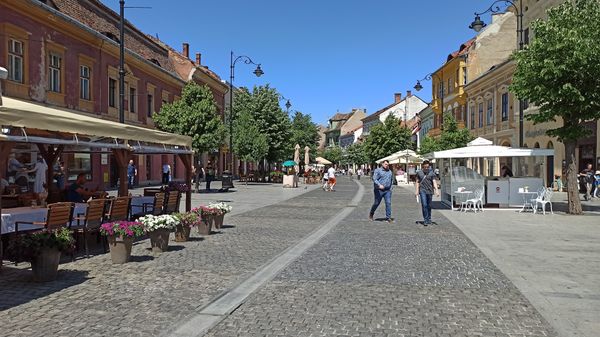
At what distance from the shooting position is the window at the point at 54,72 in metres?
21.7

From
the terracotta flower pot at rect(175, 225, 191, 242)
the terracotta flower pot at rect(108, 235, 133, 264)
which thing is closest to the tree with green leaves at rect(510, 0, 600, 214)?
the terracotta flower pot at rect(175, 225, 191, 242)

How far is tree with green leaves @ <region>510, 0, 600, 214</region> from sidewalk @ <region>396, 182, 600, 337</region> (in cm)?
Answer: 295

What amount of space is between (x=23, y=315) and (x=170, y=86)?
3367 cm

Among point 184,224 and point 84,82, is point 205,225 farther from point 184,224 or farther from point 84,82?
point 84,82

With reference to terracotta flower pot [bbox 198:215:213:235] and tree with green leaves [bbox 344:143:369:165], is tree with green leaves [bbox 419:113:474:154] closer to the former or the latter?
terracotta flower pot [bbox 198:215:213:235]

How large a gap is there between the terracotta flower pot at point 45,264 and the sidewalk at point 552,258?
5918 mm

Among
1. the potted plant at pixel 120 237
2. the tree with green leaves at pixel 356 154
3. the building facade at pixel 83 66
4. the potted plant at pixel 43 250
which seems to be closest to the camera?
the potted plant at pixel 43 250

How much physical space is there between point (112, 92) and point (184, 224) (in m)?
21.2

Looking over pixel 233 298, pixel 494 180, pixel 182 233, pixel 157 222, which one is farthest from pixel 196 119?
pixel 233 298

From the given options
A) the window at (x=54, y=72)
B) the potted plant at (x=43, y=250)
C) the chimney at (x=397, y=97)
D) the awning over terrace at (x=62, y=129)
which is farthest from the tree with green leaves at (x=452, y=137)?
the chimney at (x=397, y=97)

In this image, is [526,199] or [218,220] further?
[526,199]

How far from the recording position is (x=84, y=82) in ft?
81.7

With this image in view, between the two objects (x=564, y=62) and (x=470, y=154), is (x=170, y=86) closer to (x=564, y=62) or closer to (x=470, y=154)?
(x=470, y=154)

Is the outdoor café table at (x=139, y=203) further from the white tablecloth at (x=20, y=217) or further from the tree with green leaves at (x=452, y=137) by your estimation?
the tree with green leaves at (x=452, y=137)
